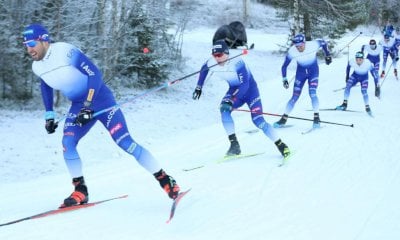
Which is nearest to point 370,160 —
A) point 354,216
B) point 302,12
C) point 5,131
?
point 354,216

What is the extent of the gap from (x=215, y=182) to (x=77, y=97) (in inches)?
87.9

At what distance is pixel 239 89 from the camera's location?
7.31 metres

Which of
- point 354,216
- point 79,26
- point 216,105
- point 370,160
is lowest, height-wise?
Result: point 216,105

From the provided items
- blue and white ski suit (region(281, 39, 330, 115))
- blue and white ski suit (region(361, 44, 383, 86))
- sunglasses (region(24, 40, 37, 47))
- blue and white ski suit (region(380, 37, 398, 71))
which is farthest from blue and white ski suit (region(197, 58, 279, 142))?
blue and white ski suit (region(380, 37, 398, 71))

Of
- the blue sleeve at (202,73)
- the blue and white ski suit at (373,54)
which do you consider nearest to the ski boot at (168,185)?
the blue sleeve at (202,73)

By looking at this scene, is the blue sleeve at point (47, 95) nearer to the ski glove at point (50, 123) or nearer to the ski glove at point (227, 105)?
the ski glove at point (50, 123)

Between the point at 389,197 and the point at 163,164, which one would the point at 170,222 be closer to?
the point at 389,197

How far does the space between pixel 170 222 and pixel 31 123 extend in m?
7.10

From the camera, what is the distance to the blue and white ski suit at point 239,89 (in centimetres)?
729

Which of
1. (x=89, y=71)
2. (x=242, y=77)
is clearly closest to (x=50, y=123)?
(x=89, y=71)

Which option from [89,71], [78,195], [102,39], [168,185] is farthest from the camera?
[102,39]

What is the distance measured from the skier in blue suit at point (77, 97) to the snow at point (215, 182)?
461mm

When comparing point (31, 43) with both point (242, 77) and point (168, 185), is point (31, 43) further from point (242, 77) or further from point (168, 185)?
point (242, 77)

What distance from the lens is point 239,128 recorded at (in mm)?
11070
